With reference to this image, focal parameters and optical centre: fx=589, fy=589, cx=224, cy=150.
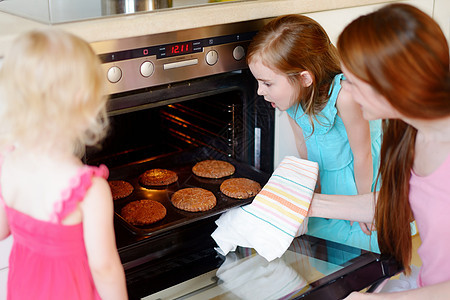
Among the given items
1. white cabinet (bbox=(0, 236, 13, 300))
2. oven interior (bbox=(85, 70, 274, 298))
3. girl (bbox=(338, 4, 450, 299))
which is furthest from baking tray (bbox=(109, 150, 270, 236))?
girl (bbox=(338, 4, 450, 299))

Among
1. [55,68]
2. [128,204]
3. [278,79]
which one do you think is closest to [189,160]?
[128,204]

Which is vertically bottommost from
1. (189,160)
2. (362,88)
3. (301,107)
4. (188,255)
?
(188,255)

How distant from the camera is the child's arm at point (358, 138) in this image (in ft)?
5.01

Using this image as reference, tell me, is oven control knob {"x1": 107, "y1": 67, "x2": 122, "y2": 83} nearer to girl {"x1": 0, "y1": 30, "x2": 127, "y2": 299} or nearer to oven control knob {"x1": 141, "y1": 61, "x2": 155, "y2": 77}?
oven control knob {"x1": 141, "y1": 61, "x2": 155, "y2": 77}

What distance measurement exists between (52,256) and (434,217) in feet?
2.52

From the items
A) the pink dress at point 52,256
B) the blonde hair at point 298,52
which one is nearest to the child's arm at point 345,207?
the blonde hair at point 298,52

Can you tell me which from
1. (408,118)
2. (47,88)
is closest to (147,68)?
(47,88)

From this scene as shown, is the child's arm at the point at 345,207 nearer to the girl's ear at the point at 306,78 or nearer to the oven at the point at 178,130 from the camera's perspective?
the oven at the point at 178,130

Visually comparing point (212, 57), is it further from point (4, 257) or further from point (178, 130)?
point (4, 257)

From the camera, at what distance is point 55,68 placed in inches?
35.4

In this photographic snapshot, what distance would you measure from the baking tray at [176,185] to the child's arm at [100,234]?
1.17 ft

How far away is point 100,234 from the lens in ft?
3.27

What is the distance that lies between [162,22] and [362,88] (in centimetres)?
49

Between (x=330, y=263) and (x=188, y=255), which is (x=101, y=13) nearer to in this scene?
(x=188, y=255)
